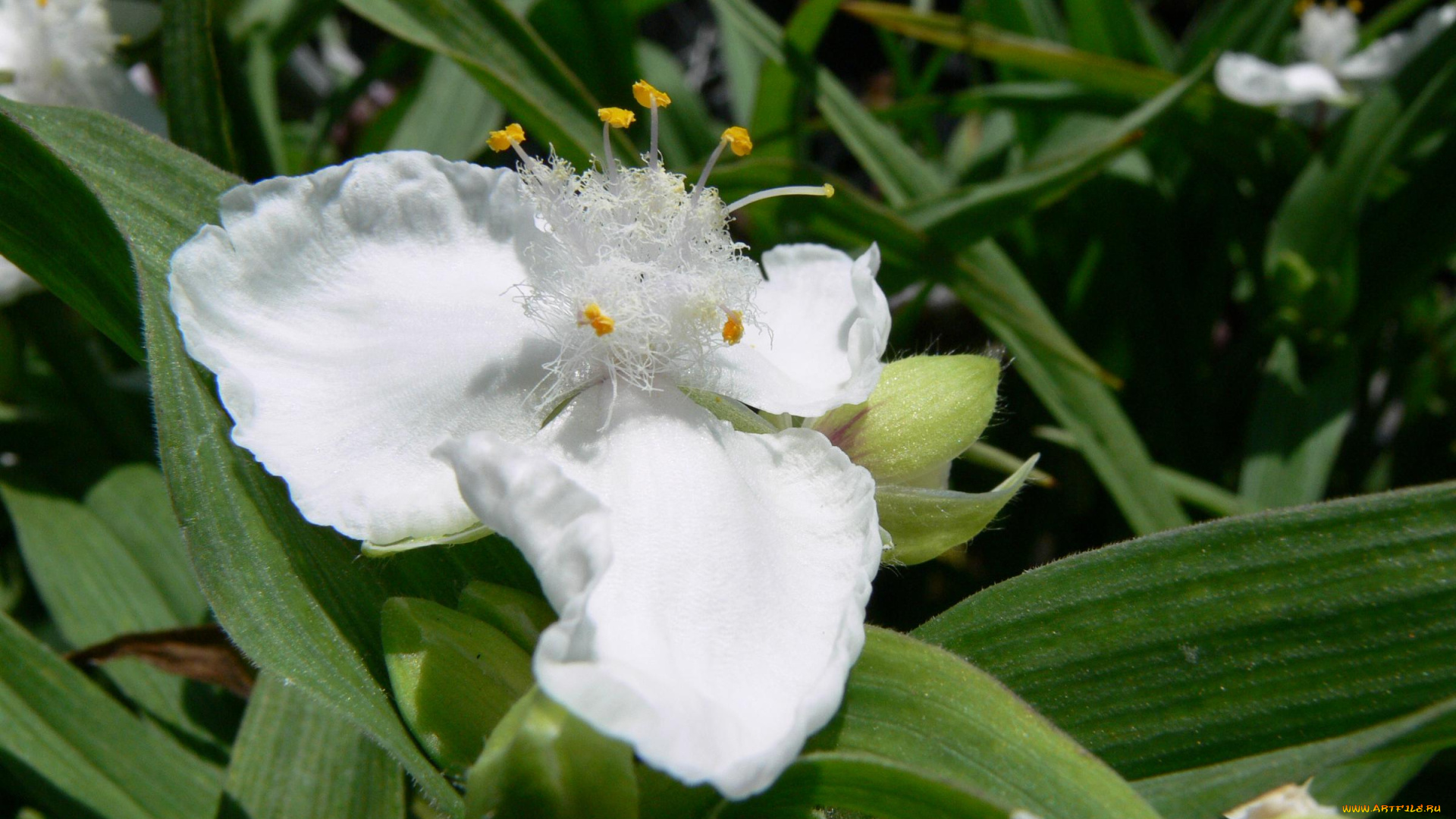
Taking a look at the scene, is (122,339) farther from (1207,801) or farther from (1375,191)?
(1375,191)

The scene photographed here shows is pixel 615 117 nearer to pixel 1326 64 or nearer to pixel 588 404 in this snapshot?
pixel 588 404

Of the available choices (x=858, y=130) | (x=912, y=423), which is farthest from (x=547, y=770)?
(x=858, y=130)

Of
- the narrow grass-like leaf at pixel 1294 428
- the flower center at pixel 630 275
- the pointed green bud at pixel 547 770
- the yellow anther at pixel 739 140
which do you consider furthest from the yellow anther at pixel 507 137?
A: the narrow grass-like leaf at pixel 1294 428

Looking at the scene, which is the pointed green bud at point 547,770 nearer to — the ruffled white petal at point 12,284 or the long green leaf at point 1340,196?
the ruffled white petal at point 12,284

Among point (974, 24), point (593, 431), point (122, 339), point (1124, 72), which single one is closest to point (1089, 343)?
point (1124, 72)

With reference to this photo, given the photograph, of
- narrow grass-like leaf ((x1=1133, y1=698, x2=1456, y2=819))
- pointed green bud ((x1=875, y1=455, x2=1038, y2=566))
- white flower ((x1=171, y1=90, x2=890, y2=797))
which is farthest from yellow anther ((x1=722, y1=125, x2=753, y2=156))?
narrow grass-like leaf ((x1=1133, y1=698, x2=1456, y2=819))

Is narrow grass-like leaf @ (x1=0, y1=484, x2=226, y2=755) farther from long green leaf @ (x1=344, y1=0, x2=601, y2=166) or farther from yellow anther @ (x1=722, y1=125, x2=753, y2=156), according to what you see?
yellow anther @ (x1=722, y1=125, x2=753, y2=156)
